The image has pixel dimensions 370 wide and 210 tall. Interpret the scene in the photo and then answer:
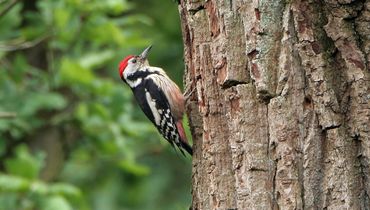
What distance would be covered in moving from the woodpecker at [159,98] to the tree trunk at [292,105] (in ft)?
6.24

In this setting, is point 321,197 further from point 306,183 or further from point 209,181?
point 209,181

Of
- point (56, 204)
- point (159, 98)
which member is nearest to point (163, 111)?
point (159, 98)

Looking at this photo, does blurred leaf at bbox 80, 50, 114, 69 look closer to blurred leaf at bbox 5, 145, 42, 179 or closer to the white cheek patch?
blurred leaf at bbox 5, 145, 42, 179

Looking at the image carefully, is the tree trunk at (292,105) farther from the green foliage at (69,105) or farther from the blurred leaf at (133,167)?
the blurred leaf at (133,167)

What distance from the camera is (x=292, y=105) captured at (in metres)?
4.28

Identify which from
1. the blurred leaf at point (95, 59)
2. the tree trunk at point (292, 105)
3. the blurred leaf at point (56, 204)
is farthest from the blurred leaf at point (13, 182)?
the tree trunk at point (292, 105)

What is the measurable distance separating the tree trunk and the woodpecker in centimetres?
190

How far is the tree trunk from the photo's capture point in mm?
4137

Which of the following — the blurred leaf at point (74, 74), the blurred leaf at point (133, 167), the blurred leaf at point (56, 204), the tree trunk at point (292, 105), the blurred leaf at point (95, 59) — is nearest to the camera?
the tree trunk at point (292, 105)

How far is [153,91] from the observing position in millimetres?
7102

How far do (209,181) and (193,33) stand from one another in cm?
77

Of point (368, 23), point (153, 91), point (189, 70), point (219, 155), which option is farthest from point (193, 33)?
point (153, 91)

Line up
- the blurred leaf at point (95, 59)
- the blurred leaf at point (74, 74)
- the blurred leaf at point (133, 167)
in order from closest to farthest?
the blurred leaf at point (74, 74)
the blurred leaf at point (95, 59)
the blurred leaf at point (133, 167)

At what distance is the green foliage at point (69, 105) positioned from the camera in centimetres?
816
